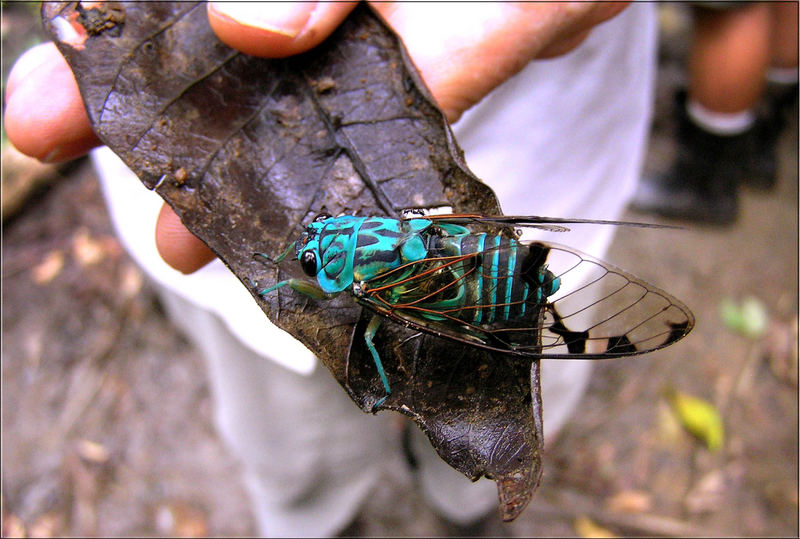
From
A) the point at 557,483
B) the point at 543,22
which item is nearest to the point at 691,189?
the point at 557,483

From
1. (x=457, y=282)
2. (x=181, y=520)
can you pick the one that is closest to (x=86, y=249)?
(x=181, y=520)

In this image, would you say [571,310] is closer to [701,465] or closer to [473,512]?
[473,512]

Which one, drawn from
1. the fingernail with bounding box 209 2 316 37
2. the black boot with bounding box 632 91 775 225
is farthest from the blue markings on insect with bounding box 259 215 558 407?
the black boot with bounding box 632 91 775 225

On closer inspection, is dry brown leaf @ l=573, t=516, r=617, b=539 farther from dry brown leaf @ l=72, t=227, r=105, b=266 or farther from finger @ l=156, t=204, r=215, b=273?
dry brown leaf @ l=72, t=227, r=105, b=266

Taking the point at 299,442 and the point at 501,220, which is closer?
the point at 501,220

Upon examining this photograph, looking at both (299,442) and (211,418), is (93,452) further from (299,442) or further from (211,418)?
(299,442)
